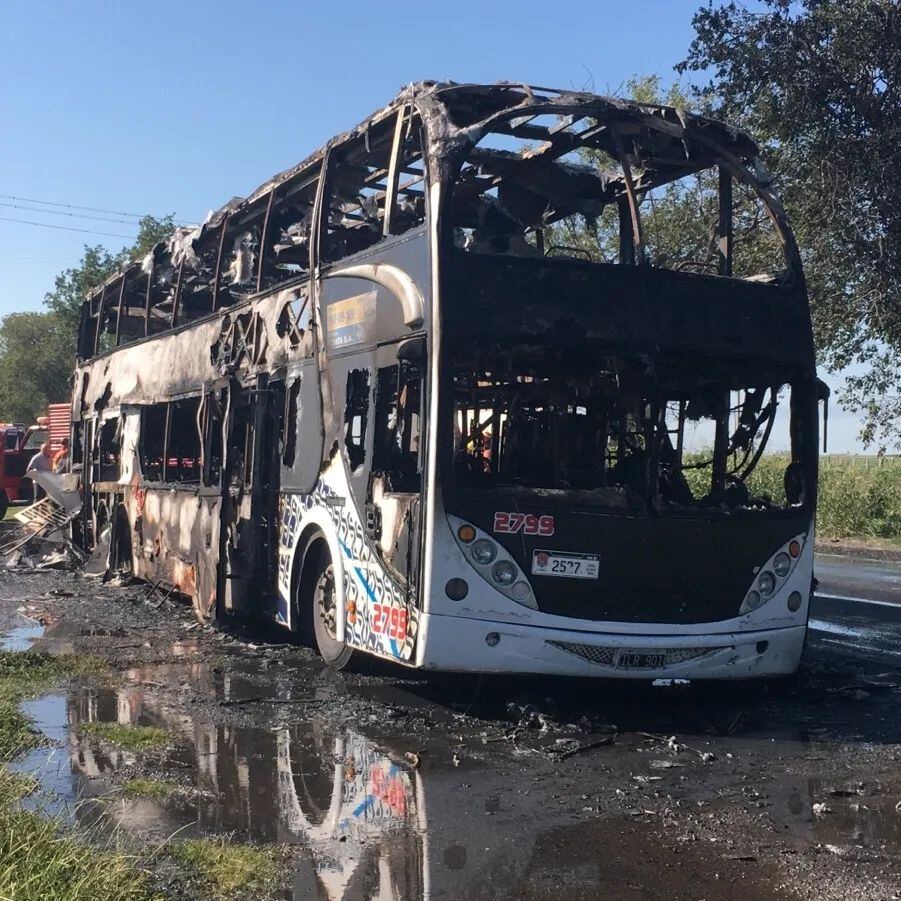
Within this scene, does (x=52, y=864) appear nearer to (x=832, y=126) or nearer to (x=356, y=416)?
(x=356, y=416)

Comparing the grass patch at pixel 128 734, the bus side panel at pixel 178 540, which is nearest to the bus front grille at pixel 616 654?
the grass patch at pixel 128 734

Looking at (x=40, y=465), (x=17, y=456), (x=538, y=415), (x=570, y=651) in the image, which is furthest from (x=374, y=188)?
(x=17, y=456)

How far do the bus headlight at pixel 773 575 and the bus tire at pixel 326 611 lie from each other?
9.84 ft

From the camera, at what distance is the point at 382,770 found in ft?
20.9

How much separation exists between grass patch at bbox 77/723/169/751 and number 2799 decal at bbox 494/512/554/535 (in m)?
2.40

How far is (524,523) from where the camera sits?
722cm

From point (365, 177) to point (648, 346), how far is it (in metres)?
3.50

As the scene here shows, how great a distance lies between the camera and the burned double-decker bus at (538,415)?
723 cm

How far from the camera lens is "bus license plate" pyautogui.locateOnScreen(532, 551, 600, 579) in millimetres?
7219

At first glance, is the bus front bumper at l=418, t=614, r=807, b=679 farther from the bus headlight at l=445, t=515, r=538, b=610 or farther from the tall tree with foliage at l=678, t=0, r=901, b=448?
the tall tree with foliage at l=678, t=0, r=901, b=448

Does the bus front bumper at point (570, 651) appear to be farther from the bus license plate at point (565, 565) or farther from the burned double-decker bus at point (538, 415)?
the bus license plate at point (565, 565)

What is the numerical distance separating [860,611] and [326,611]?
6.99 meters

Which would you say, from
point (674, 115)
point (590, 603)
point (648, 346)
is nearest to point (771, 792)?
point (590, 603)

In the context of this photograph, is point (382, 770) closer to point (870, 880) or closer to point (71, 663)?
point (870, 880)
